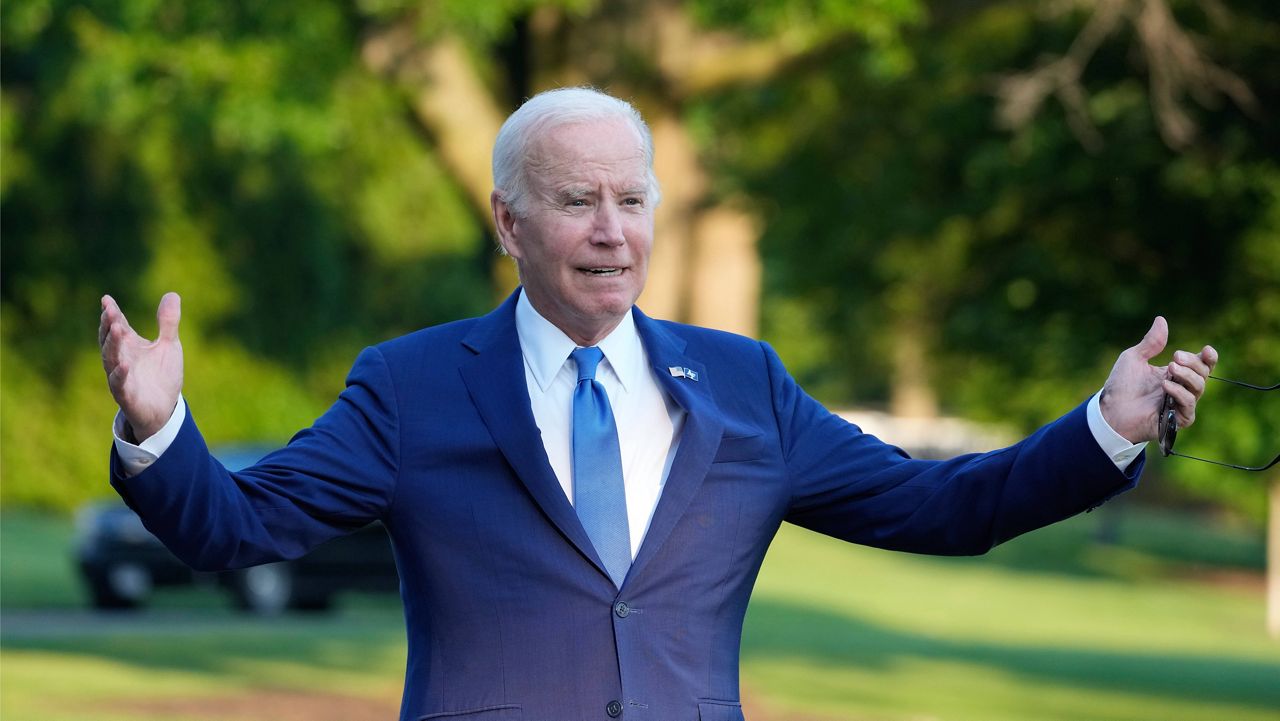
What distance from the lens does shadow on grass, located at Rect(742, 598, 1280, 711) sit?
46.9 ft

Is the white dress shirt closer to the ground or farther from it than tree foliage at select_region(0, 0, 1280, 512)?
closer to the ground

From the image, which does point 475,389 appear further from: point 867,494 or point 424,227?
point 424,227

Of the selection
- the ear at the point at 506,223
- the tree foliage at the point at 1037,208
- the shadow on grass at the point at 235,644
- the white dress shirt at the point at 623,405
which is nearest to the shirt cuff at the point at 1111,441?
the white dress shirt at the point at 623,405

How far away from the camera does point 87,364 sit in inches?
1177

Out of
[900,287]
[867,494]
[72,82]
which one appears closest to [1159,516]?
[72,82]

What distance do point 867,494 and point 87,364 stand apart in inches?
1112

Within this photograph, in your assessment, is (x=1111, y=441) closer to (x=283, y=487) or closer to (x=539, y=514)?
(x=539, y=514)

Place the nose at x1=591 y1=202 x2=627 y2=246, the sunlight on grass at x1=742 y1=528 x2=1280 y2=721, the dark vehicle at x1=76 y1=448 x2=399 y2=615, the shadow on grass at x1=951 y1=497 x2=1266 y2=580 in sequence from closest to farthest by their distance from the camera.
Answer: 1. the nose at x1=591 y1=202 x2=627 y2=246
2. the sunlight on grass at x1=742 y1=528 x2=1280 y2=721
3. the dark vehicle at x1=76 y1=448 x2=399 y2=615
4. the shadow on grass at x1=951 y1=497 x2=1266 y2=580

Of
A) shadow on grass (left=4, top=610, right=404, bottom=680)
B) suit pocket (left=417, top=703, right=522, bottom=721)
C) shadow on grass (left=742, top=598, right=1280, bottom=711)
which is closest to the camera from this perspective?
suit pocket (left=417, top=703, right=522, bottom=721)

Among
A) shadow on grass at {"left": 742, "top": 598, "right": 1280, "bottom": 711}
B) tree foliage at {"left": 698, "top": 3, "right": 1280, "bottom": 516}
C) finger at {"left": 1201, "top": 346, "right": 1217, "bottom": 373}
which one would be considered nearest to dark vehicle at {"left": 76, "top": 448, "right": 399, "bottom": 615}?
shadow on grass at {"left": 742, "top": 598, "right": 1280, "bottom": 711}

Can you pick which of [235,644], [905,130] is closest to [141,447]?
[905,130]

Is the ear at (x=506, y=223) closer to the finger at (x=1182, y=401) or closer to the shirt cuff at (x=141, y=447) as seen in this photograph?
the shirt cuff at (x=141, y=447)

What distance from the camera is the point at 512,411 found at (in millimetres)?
3057

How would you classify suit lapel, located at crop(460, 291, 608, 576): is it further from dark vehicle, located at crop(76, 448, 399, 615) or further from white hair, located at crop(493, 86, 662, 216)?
dark vehicle, located at crop(76, 448, 399, 615)
